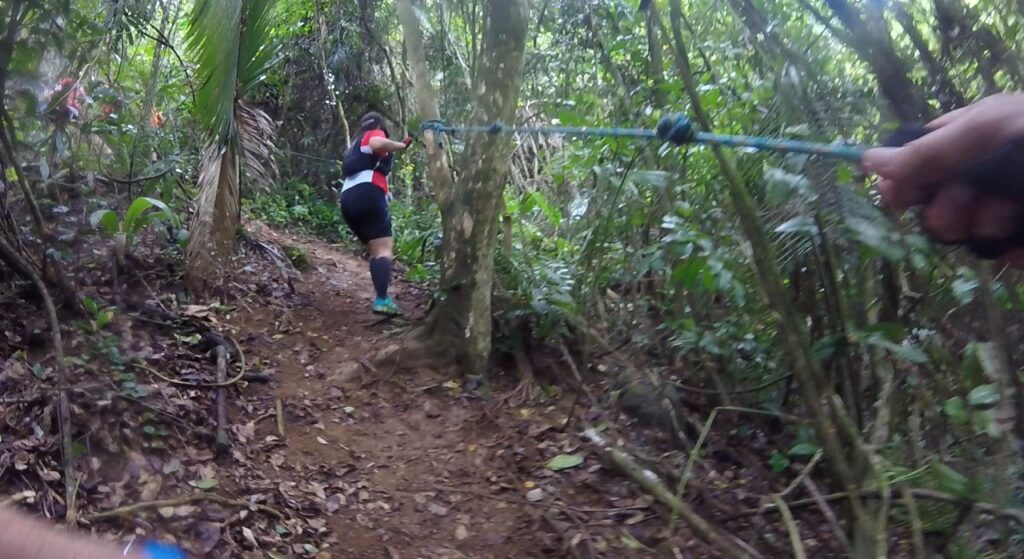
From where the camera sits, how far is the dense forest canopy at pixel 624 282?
2467 millimetres

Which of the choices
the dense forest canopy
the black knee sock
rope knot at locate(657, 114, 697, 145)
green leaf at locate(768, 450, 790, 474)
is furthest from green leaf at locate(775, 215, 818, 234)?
the black knee sock

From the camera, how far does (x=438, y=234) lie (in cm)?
574

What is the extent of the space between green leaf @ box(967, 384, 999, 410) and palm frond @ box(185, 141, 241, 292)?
3.97 meters

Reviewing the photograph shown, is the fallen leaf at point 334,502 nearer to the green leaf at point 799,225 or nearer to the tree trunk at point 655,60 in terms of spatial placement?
the green leaf at point 799,225

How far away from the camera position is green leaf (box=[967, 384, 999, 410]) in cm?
228

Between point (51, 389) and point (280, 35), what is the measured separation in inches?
259

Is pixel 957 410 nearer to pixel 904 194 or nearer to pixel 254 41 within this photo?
pixel 904 194

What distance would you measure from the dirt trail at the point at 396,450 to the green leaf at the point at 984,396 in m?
1.52

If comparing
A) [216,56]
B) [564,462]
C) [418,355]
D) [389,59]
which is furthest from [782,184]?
[389,59]

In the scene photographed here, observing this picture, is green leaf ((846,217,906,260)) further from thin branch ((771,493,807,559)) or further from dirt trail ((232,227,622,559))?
dirt trail ((232,227,622,559))

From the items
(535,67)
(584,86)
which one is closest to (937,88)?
(584,86)

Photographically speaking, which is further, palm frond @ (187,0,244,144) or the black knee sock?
the black knee sock

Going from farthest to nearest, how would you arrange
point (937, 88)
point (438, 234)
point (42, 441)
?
point (438, 234) < point (42, 441) < point (937, 88)

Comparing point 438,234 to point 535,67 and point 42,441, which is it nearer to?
point 535,67
